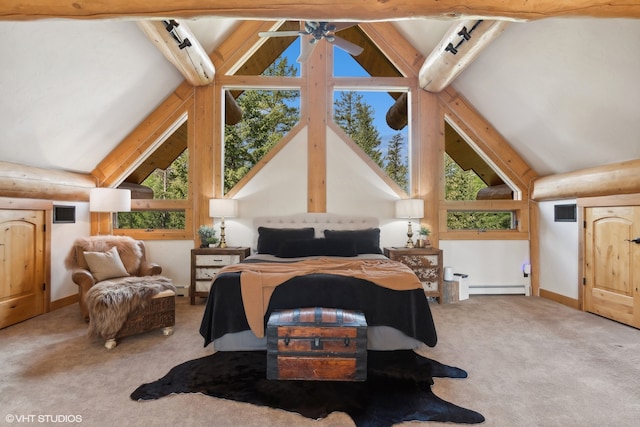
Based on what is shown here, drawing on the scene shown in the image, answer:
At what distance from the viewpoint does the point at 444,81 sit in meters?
4.83

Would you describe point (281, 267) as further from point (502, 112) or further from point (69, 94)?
point (502, 112)

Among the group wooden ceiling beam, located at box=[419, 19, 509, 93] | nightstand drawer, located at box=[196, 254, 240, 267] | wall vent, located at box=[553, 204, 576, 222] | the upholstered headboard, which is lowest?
nightstand drawer, located at box=[196, 254, 240, 267]

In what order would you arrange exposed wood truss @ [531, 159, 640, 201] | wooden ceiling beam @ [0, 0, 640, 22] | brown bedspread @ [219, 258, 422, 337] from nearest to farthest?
1. wooden ceiling beam @ [0, 0, 640, 22]
2. brown bedspread @ [219, 258, 422, 337]
3. exposed wood truss @ [531, 159, 640, 201]

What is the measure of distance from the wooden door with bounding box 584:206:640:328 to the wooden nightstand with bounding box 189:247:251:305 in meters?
4.63

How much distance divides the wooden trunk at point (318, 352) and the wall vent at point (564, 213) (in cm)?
394

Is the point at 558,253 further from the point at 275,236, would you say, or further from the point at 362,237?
the point at 275,236

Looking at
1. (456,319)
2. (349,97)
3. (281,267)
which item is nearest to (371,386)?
(281,267)

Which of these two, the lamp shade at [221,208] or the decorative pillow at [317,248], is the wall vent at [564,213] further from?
the lamp shade at [221,208]

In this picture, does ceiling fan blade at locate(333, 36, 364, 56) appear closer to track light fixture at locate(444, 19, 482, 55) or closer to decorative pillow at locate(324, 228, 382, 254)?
track light fixture at locate(444, 19, 482, 55)

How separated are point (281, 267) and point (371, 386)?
4.63ft

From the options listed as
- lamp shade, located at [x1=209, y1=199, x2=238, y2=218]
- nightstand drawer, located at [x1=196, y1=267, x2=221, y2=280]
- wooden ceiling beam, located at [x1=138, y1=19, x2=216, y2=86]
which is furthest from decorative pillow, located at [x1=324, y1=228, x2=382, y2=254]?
wooden ceiling beam, located at [x1=138, y1=19, x2=216, y2=86]

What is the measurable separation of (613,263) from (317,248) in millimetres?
3597

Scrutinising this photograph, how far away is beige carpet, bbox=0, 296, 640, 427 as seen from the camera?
1.98m

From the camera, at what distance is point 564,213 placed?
4.65m
